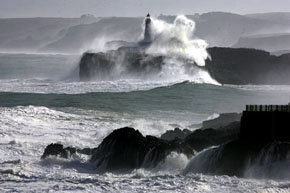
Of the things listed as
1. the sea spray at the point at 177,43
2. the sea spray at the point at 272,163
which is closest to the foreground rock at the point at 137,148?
the sea spray at the point at 272,163

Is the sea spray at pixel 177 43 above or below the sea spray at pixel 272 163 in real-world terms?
above

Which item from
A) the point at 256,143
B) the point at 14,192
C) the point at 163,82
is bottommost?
the point at 14,192

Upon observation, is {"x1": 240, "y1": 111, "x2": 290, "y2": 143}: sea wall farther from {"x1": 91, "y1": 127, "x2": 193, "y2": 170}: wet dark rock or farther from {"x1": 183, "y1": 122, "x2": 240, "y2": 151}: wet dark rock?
{"x1": 91, "y1": 127, "x2": 193, "y2": 170}: wet dark rock

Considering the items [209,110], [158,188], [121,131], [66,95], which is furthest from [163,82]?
[158,188]

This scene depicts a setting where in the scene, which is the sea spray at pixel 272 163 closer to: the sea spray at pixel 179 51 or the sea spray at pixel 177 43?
the sea spray at pixel 179 51

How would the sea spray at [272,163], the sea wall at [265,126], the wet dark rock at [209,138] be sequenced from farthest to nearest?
the wet dark rock at [209,138] < the sea wall at [265,126] < the sea spray at [272,163]

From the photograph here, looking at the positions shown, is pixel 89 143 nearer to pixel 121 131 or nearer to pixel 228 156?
pixel 121 131

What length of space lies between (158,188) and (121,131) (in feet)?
20.1

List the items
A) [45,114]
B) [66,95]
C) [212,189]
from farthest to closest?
[66,95], [45,114], [212,189]

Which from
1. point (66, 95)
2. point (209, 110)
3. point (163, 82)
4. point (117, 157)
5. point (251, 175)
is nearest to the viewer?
point (251, 175)

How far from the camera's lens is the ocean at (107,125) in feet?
77.1

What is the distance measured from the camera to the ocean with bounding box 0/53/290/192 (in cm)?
2350

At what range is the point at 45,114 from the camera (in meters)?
46.0

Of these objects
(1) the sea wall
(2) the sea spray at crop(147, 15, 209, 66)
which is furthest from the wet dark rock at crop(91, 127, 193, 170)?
(2) the sea spray at crop(147, 15, 209, 66)
